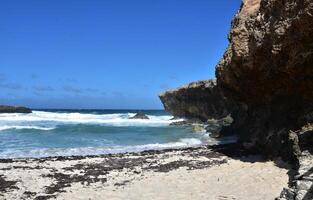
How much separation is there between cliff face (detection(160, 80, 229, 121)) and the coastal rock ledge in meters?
20.2

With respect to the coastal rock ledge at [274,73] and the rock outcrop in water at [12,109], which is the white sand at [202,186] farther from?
the rock outcrop in water at [12,109]

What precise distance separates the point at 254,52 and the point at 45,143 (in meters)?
13.8

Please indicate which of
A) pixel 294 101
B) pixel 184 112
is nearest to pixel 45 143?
pixel 294 101

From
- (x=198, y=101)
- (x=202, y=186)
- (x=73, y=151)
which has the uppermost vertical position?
(x=198, y=101)

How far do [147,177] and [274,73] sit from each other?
5767 mm

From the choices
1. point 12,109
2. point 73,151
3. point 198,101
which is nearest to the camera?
point 73,151

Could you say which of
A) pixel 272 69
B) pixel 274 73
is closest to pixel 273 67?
pixel 272 69

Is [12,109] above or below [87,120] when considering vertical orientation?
above

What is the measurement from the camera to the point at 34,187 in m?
13.0

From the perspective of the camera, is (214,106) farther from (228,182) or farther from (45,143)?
(228,182)

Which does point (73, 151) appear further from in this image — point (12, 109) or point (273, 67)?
point (12, 109)

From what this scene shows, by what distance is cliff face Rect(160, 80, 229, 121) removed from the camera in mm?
41438

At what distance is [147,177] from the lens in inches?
557

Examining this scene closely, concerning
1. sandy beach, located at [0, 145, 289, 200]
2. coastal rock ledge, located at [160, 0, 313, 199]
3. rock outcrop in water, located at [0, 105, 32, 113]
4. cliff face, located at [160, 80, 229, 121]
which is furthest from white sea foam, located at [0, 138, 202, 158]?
rock outcrop in water, located at [0, 105, 32, 113]
